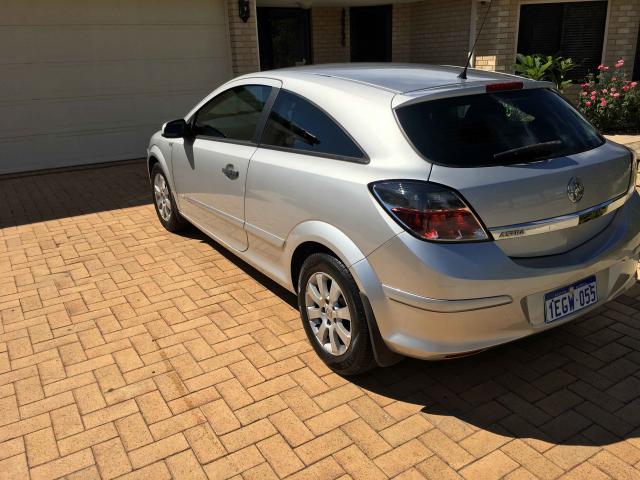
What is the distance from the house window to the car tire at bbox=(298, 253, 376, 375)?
970 centimetres

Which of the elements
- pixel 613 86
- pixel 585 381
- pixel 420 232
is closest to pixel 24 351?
pixel 420 232

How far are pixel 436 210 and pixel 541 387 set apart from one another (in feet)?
4.12

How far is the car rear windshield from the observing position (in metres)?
2.64

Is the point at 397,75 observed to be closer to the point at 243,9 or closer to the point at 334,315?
the point at 334,315

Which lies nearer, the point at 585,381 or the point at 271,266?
the point at 585,381

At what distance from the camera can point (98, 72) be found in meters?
8.97

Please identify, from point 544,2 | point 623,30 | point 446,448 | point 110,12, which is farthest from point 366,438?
point 544,2

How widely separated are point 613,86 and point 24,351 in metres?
9.65

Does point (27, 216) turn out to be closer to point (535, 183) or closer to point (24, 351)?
point (24, 351)

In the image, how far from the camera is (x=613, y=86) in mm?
9523

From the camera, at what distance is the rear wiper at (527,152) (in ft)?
8.69

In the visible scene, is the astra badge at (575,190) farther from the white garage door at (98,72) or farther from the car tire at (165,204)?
the white garage door at (98,72)

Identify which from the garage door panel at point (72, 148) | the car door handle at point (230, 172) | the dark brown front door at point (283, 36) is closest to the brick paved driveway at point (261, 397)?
the car door handle at point (230, 172)

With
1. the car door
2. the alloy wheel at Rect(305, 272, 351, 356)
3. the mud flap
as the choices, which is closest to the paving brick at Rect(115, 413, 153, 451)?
the alloy wheel at Rect(305, 272, 351, 356)
